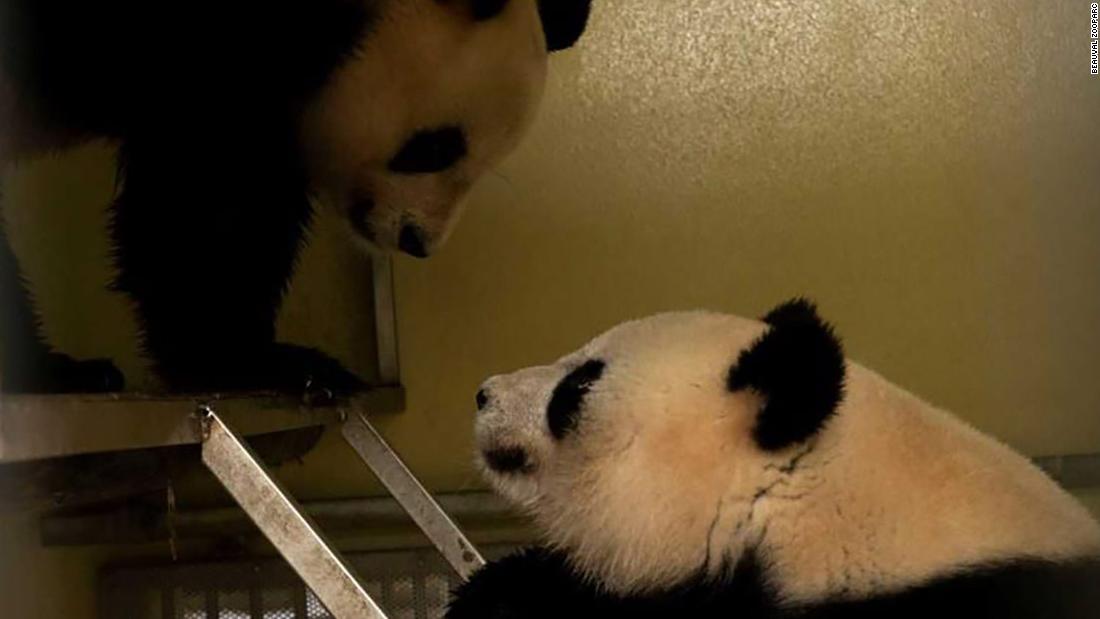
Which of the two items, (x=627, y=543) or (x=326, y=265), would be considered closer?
(x=627, y=543)

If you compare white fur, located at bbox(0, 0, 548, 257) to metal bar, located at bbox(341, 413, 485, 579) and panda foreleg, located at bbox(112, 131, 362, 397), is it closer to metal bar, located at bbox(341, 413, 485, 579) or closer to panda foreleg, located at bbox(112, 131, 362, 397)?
panda foreleg, located at bbox(112, 131, 362, 397)

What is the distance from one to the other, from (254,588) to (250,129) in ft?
2.45

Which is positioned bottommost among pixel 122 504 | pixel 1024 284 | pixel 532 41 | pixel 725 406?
pixel 725 406

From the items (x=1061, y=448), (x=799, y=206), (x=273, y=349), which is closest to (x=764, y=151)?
(x=799, y=206)

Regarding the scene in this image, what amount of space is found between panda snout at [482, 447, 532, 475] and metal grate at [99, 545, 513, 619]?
2.32 ft

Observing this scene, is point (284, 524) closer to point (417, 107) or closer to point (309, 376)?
point (309, 376)

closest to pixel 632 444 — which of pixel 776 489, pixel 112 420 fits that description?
pixel 776 489

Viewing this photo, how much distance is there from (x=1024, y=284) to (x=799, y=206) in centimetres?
33

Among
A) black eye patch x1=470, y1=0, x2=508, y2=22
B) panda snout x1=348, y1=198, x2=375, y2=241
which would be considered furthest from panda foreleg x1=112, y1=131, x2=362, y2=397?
black eye patch x1=470, y1=0, x2=508, y2=22

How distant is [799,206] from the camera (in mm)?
1928

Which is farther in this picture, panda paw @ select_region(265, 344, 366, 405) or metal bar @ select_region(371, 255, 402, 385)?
metal bar @ select_region(371, 255, 402, 385)

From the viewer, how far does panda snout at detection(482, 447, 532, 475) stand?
1228 millimetres

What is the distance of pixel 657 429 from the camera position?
3.71ft

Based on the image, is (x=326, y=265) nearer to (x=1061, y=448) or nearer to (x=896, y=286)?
(x=896, y=286)
